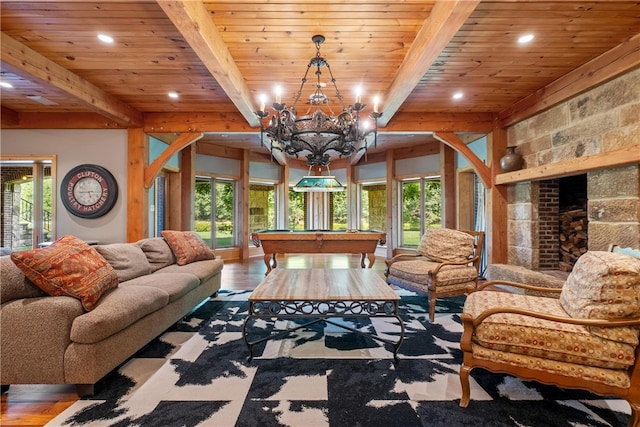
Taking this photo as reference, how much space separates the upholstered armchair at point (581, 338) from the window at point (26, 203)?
19.8 ft

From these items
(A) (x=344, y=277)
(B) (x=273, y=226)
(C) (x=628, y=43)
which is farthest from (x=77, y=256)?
(B) (x=273, y=226)

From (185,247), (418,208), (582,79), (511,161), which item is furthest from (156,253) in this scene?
(418,208)

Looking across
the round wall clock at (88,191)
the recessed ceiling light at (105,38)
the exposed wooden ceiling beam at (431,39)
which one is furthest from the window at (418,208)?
the recessed ceiling light at (105,38)

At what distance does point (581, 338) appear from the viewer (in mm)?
1613

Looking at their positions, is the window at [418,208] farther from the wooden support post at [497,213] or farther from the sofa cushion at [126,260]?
the sofa cushion at [126,260]

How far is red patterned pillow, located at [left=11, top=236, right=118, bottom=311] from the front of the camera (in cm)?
186

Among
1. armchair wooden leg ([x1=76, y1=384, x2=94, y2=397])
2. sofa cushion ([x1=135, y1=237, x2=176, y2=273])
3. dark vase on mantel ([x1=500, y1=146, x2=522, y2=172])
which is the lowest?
armchair wooden leg ([x1=76, y1=384, x2=94, y2=397])

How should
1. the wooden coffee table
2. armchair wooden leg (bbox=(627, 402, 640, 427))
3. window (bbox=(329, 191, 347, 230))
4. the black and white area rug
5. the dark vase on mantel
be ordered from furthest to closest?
window (bbox=(329, 191, 347, 230)), the dark vase on mantel, the wooden coffee table, the black and white area rug, armchair wooden leg (bbox=(627, 402, 640, 427))

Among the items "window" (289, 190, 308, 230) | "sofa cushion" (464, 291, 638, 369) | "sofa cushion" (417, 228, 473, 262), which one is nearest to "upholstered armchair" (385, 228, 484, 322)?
"sofa cushion" (417, 228, 473, 262)

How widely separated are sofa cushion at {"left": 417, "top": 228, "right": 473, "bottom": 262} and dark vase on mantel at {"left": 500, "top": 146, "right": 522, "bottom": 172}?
1.32m

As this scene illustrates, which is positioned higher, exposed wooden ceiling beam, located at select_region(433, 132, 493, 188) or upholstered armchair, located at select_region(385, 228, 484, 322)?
exposed wooden ceiling beam, located at select_region(433, 132, 493, 188)

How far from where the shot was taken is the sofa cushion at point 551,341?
1.57m

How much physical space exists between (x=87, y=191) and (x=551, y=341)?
5.73m

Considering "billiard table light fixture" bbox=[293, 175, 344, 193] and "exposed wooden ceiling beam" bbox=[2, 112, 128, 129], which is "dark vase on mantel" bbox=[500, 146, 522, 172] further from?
"exposed wooden ceiling beam" bbox=[2, 112, 128, 129]
